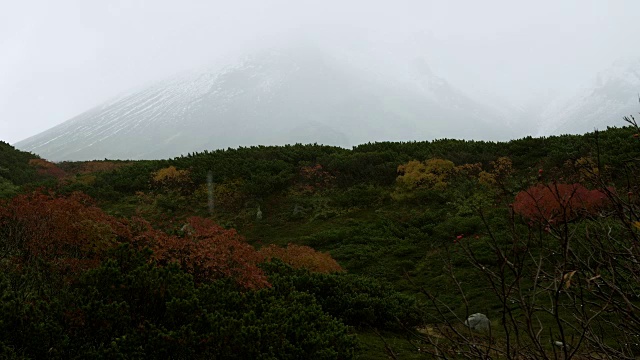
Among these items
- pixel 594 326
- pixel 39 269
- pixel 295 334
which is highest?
pixel 39 269

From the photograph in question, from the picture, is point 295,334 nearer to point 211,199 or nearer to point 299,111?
point 211,199

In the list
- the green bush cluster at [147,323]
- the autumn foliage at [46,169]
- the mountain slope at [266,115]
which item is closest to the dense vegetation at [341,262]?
the green bush cluster at [147,323]

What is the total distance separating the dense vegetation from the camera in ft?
9.96

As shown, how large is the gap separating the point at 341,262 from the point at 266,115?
10096cm

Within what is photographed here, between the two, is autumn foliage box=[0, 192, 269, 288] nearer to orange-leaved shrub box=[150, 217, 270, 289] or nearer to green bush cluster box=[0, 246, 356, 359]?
orange-leaved shrub box=[150, 217, 270, 289]

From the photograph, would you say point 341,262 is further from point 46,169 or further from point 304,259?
point 46,169

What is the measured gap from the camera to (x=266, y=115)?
111 meters

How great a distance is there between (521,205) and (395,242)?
12.5ft

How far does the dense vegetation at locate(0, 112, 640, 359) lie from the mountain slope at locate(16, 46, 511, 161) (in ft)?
242

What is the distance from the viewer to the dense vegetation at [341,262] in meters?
3.04

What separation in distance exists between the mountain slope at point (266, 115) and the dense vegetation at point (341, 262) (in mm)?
73894

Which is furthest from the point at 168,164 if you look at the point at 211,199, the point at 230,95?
the point at 230,95

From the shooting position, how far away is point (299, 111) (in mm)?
116062

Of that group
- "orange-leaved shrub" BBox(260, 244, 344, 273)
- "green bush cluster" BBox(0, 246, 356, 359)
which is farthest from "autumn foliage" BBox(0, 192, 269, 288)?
"orange-leaved shrub" BBox(260, 244, 344, 273)
